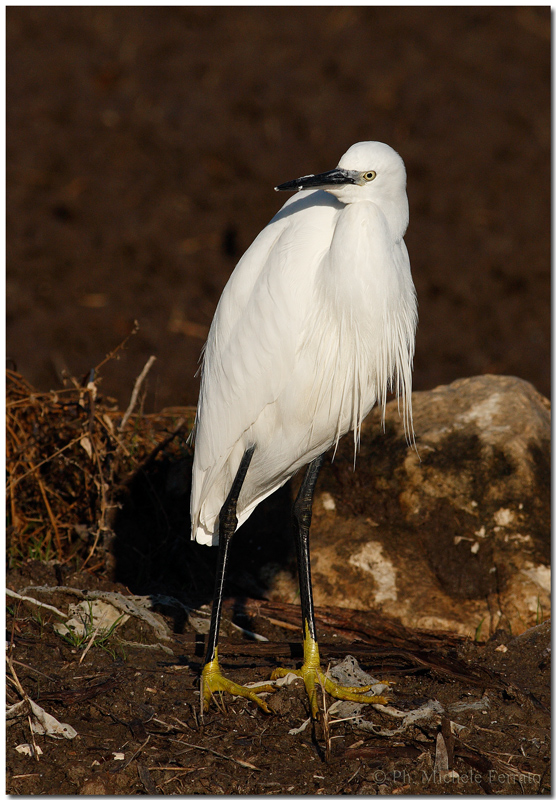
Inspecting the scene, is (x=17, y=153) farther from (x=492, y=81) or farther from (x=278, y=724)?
(x=278, y=724)

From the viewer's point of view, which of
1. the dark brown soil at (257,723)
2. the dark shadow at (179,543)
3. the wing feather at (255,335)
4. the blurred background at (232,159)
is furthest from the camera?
the blurred background at (232,159)

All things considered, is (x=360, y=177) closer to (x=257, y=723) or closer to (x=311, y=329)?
(x=311, y=329)

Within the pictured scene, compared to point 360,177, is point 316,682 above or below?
below

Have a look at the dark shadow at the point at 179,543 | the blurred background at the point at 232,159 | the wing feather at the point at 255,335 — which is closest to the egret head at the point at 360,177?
the wing feather at the point at 255,335

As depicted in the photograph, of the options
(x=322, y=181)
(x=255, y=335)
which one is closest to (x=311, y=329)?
(x=255, y=335)

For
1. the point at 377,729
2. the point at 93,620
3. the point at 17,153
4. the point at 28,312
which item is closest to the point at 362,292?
the point at 377,729

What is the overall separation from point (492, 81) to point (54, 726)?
9.58 meters

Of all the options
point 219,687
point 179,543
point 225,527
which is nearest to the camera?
point 219,687

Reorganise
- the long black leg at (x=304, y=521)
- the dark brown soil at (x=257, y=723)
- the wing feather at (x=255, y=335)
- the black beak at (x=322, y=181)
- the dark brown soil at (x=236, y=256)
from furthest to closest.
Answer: the long black leg at (x=304, y=521) → the wing feather at (x=255, y=335) → the black beak at (x=322, y=181) → the dark brown soil at (x=236, y=256) → the dark brown soil at (x=257, y=723)

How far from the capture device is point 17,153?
8.53 m

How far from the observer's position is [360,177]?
2686 millimetres

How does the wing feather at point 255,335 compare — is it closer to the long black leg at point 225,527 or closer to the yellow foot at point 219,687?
the long black leg at point 225,527

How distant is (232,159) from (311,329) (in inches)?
246

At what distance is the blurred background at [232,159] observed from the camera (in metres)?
7.38
